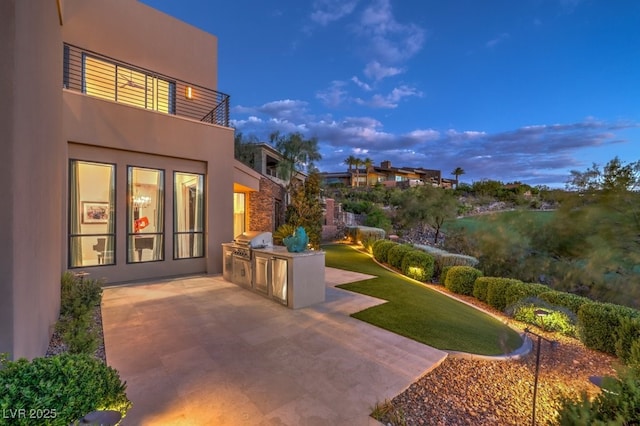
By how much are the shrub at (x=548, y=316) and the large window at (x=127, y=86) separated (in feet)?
36.4

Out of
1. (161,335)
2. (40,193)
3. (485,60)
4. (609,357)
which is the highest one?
(485,60)

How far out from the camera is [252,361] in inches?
140

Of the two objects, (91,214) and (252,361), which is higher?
(91,214)

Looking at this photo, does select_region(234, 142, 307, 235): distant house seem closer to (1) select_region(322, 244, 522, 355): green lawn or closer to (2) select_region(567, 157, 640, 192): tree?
(1) select_region(322, 244, 522, 355): green lawn

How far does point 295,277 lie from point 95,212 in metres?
5.69

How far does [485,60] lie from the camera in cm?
1388

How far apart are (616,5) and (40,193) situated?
14.8 m

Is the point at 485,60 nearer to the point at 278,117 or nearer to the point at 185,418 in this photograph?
the point at 185,418

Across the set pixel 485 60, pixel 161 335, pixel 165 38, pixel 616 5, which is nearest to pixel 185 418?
pixel 161 335

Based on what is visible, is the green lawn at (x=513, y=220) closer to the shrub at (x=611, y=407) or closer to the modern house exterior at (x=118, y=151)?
the shrub at (x=611, y=407)

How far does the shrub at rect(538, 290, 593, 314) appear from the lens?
17.5ft

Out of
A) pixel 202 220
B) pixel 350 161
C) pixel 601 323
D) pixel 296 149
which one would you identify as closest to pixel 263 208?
pixel 202 220

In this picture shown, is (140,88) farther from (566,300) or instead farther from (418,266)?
(566,300)

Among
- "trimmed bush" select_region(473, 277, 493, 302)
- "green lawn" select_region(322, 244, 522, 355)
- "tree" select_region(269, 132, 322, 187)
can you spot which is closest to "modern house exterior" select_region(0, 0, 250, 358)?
"green lawn" select_region(322, 244, 522, 355)
